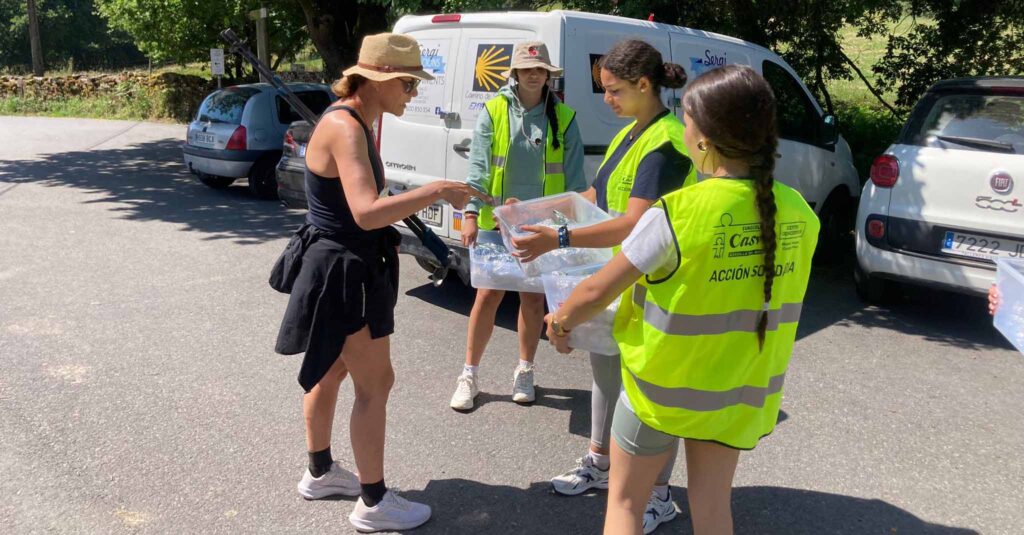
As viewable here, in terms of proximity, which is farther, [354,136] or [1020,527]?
[1020,527]

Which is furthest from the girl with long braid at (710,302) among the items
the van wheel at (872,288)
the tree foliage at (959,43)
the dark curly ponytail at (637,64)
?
the tree foliage at (959,43)

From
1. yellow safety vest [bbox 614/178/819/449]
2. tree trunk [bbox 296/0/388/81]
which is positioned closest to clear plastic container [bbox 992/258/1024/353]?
yellow safety vest [bbox 614/178/819/449]

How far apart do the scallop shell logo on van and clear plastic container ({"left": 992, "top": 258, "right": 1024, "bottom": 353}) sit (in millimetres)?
3590

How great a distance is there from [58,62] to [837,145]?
5040 cm

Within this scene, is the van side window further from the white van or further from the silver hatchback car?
the silver hatchback car

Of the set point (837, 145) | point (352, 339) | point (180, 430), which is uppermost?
point (837, 145)

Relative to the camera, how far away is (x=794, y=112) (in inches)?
293

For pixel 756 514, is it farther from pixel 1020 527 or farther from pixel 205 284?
pixel 205 284

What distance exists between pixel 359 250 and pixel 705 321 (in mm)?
1389

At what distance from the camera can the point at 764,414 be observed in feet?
7.73

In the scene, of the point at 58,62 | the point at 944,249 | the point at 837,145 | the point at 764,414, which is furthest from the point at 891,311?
the point at 58,62

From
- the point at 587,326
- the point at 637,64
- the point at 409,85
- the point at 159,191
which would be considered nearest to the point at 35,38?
the point at 159,191

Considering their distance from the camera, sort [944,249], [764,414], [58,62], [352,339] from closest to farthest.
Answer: [764,414]
[352,339]
[944,249]
[58,62]

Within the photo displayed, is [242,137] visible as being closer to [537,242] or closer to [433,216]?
[433,216]
